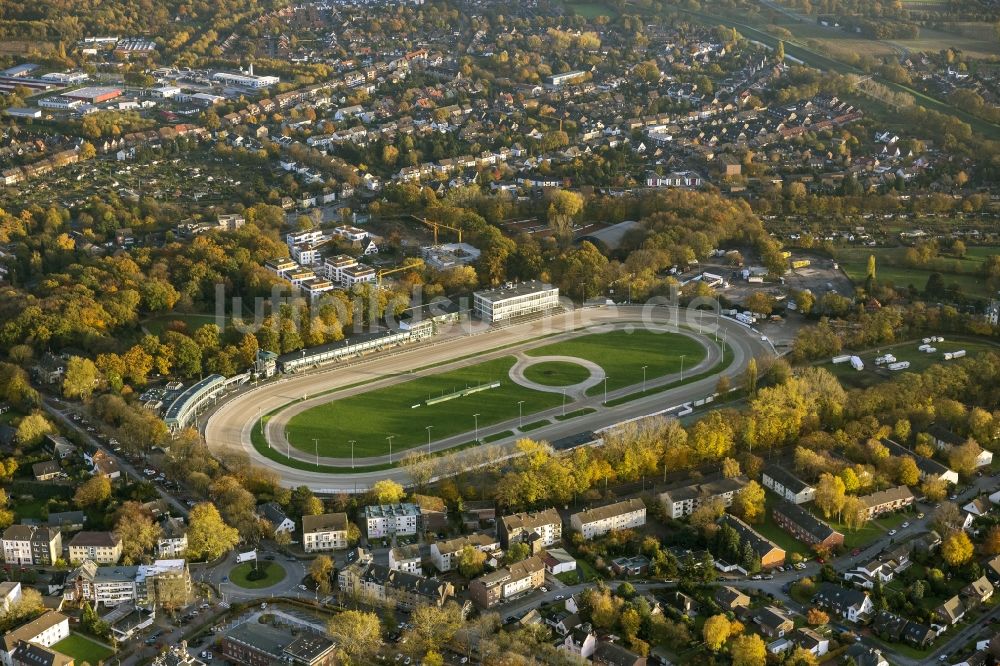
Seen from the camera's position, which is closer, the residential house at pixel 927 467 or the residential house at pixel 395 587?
the residential house at pixel 395 587

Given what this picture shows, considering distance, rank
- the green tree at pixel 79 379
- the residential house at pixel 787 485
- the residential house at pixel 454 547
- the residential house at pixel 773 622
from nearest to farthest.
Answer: the residential house at pixel 773 622
the residential house at pixel 454 547
the residential house at pixel 787 485
the green tree at pixel 79 379

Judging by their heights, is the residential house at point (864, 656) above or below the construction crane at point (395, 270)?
below

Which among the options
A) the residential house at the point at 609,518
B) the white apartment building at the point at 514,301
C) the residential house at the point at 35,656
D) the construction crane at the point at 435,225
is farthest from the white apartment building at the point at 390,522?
the construction crane at the point at 435,225

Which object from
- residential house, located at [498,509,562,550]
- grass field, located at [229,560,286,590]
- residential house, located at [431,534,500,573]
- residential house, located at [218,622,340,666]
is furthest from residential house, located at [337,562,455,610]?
residential house, located at [498,509,562,550]

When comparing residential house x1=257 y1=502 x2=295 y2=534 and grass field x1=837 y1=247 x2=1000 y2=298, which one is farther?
grass field x1=837 y1=247 x2=1000 y2=298

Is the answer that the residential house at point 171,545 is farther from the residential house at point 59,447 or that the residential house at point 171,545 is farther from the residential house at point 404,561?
the residential house at point 59,447

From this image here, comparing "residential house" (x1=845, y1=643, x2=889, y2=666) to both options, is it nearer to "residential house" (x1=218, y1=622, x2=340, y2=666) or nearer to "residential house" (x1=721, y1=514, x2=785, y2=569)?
"residential house" (x1=721, y1=514, x2=785, y2=569)
